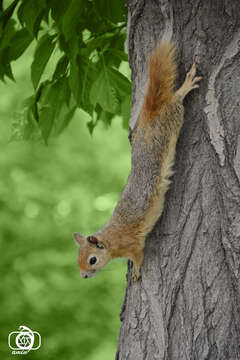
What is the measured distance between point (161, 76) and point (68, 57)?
61cm

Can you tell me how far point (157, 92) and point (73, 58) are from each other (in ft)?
1.53

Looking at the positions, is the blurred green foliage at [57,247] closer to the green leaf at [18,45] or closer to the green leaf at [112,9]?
the green leaf at [18,45]

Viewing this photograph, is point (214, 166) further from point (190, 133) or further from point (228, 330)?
point (228, 330)

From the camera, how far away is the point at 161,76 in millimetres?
1265

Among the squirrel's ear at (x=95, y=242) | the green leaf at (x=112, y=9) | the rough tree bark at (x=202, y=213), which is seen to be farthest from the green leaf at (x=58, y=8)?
the squirrel's ear at (x=95, y=242)

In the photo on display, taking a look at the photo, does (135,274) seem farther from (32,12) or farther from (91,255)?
(32,12)

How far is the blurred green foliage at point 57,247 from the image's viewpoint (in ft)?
11.9

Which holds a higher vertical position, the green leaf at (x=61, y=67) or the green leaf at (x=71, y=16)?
the green leaf at (x=61, y=67)

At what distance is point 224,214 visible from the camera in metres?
1.23

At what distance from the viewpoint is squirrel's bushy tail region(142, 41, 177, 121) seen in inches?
49.8

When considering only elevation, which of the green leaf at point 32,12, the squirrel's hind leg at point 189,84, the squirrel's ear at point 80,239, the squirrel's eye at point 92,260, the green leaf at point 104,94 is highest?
the green leaf at point 32,12

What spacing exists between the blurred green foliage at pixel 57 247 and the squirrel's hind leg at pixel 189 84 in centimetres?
236

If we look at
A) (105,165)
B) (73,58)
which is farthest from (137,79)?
(105,165)

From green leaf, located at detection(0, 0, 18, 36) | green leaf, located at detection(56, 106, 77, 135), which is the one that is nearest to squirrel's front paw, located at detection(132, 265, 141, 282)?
green leaf, located at detection(56, 106, 77, 135)
